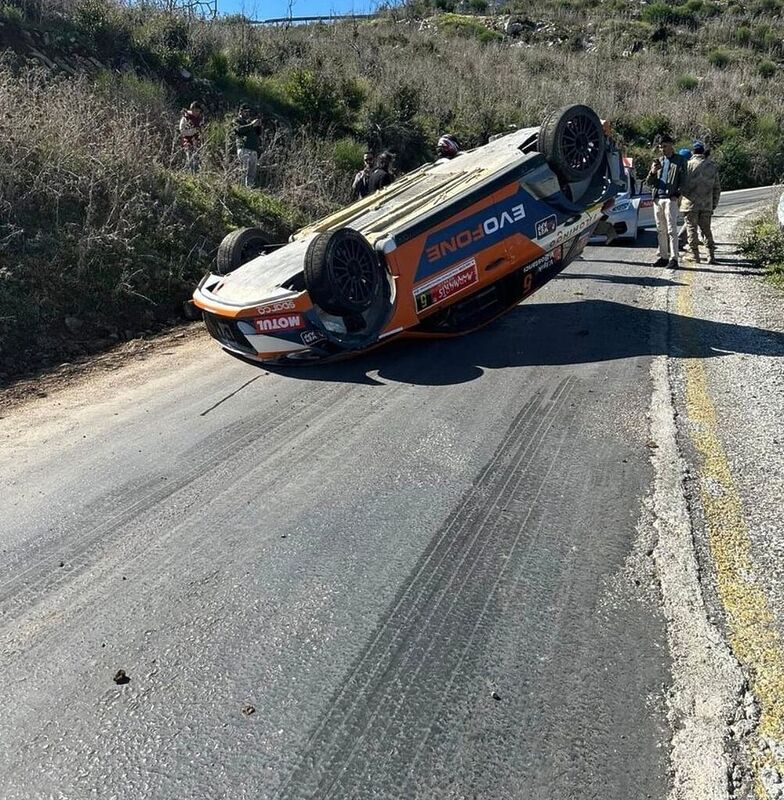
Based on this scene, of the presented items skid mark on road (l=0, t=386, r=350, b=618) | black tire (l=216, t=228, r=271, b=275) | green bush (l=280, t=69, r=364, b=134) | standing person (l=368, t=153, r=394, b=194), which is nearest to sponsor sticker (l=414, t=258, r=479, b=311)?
skid mark on road (l=0, t=386, r=350, b=618)

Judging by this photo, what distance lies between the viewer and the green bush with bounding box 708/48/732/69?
42031 mm

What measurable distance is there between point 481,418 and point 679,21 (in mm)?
55745

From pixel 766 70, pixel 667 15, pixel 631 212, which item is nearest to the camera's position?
pixel 631 212

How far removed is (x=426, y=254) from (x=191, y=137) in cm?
787

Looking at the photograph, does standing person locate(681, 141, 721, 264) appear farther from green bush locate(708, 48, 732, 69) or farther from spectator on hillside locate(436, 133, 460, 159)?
green bush locate(708, 48, 732, 69)

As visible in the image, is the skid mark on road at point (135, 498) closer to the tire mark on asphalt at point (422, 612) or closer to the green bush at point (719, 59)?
the tire mark on asphalt at point (422, 612)

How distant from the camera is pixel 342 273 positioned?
232 inches

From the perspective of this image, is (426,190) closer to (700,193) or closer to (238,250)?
(238,250)

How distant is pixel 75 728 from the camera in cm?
235

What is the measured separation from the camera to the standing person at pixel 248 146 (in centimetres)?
1326

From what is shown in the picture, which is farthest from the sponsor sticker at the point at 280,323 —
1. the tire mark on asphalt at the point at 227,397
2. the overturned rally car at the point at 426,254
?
the tire mark on asphalt at the point at 227,397

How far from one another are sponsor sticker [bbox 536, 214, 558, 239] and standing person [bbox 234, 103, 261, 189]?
7.45 metres

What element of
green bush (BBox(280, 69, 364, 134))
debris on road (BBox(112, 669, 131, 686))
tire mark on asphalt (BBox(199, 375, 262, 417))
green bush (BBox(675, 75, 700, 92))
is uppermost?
green bush (BBox(675, 75, 700, 92))

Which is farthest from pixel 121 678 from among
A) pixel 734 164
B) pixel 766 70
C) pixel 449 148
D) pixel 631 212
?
pixel 766 70
